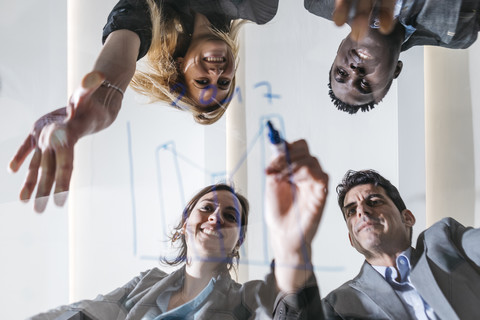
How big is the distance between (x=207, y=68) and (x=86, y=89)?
0.73 ft

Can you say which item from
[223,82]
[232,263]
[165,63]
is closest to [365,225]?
[232,263]

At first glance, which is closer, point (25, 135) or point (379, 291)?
point (379, 291)

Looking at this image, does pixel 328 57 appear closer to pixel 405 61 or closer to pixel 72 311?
pixel 405 61

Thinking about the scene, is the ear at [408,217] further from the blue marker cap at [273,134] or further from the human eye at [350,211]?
the blue marker cap at [273,134]

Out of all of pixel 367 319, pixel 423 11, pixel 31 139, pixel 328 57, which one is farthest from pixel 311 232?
pixel 31 139

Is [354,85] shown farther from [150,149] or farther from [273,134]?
[150,149]

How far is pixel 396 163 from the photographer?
0.70m

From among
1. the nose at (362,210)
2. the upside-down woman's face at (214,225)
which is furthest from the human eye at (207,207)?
the nose at (362,210)

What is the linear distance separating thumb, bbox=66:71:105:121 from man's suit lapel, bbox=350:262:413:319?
1.85 feet

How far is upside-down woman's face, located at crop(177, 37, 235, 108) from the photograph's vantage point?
77cm

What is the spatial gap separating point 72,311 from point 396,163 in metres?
0.64

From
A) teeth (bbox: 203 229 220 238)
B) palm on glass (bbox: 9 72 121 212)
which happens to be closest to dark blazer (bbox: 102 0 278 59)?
palm on glass (bbox: 9 72 121 212)

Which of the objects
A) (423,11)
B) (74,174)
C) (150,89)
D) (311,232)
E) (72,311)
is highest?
(423,11)

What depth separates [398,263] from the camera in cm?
70
